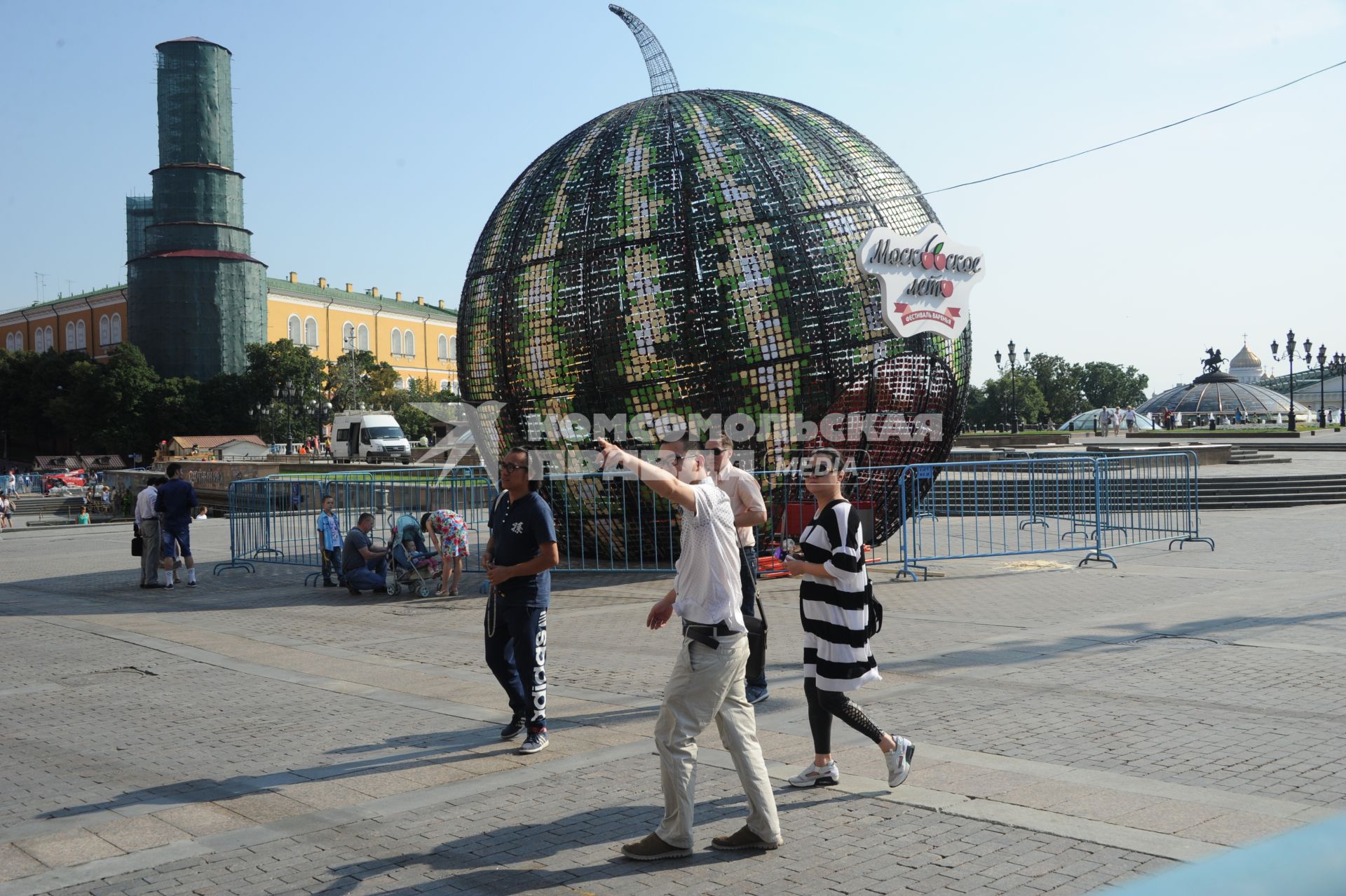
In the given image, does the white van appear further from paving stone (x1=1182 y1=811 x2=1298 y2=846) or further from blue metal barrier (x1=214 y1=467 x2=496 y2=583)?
paving stone (x1=1182 y1=811 x2=1298 y2=846)

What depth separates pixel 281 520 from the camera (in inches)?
712

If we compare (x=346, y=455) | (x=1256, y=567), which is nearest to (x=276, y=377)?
(x=346, y=455)

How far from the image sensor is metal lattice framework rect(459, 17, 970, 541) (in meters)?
12.4

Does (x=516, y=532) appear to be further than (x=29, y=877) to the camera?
Yes

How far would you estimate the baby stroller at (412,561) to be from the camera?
13.5 metres

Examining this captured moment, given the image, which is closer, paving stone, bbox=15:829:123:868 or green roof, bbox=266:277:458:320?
paving stone, bbox=15:829:123:868

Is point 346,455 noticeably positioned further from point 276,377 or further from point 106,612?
point 106,612

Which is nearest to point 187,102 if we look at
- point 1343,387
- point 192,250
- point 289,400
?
point 192,250

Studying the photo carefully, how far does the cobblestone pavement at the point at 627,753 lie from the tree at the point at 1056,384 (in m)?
95.1

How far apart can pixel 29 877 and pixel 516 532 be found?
2.90m

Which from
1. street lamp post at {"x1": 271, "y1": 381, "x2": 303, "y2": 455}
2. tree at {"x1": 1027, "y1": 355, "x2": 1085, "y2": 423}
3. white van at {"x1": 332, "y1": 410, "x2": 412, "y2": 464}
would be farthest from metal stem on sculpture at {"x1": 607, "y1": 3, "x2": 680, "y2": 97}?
tree at {"x1": 1027, "y1": 355, "x2": 1085, "y2": 423}

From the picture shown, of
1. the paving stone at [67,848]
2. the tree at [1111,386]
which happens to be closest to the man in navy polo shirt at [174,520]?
the paving stone at [67,848]

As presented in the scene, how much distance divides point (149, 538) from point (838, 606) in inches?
484

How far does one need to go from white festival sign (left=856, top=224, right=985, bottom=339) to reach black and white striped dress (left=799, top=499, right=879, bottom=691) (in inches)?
300
